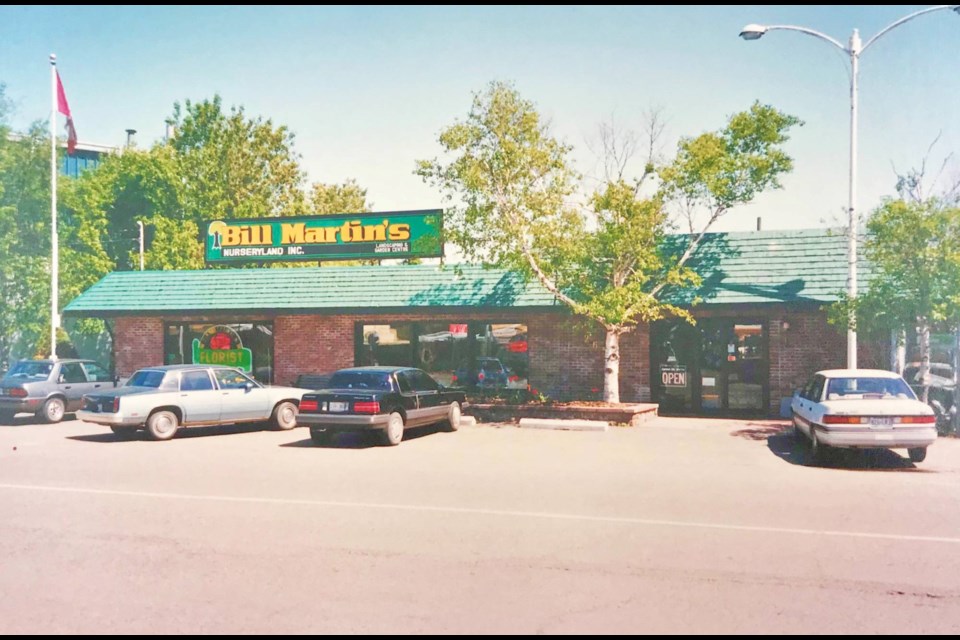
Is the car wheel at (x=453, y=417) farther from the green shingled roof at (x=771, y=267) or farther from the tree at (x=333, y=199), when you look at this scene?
the tree at (x=333, y=199)

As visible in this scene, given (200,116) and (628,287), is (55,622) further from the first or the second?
(200,116)

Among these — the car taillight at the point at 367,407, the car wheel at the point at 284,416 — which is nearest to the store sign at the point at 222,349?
the car wheel at the point at 284,416

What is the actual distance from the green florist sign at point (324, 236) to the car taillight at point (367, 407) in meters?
9.43

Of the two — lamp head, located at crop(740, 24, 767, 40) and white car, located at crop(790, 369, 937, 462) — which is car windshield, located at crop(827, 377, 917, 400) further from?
lamp head, located at crop(740, 24, 767, 40)

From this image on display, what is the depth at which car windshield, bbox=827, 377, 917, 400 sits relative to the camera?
41.4 ft

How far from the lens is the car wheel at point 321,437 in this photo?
1557cm

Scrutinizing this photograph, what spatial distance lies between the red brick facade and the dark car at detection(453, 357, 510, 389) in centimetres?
94

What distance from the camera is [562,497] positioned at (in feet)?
32.2

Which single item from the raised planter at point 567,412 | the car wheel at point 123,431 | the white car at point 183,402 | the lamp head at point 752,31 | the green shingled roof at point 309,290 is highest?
the lamp head at point 752,31

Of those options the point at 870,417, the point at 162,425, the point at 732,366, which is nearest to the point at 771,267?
the point at 732,366

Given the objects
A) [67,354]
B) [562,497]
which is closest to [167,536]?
[562,497]

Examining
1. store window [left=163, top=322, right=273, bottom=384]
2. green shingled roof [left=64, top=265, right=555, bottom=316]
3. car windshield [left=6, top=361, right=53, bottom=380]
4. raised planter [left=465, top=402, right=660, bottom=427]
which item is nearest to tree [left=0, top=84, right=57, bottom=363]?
green shingled roof [left=64, top=265, right=555, bottom=316]

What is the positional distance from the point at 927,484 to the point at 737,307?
8704 mm

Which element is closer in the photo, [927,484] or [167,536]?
[167,536]
